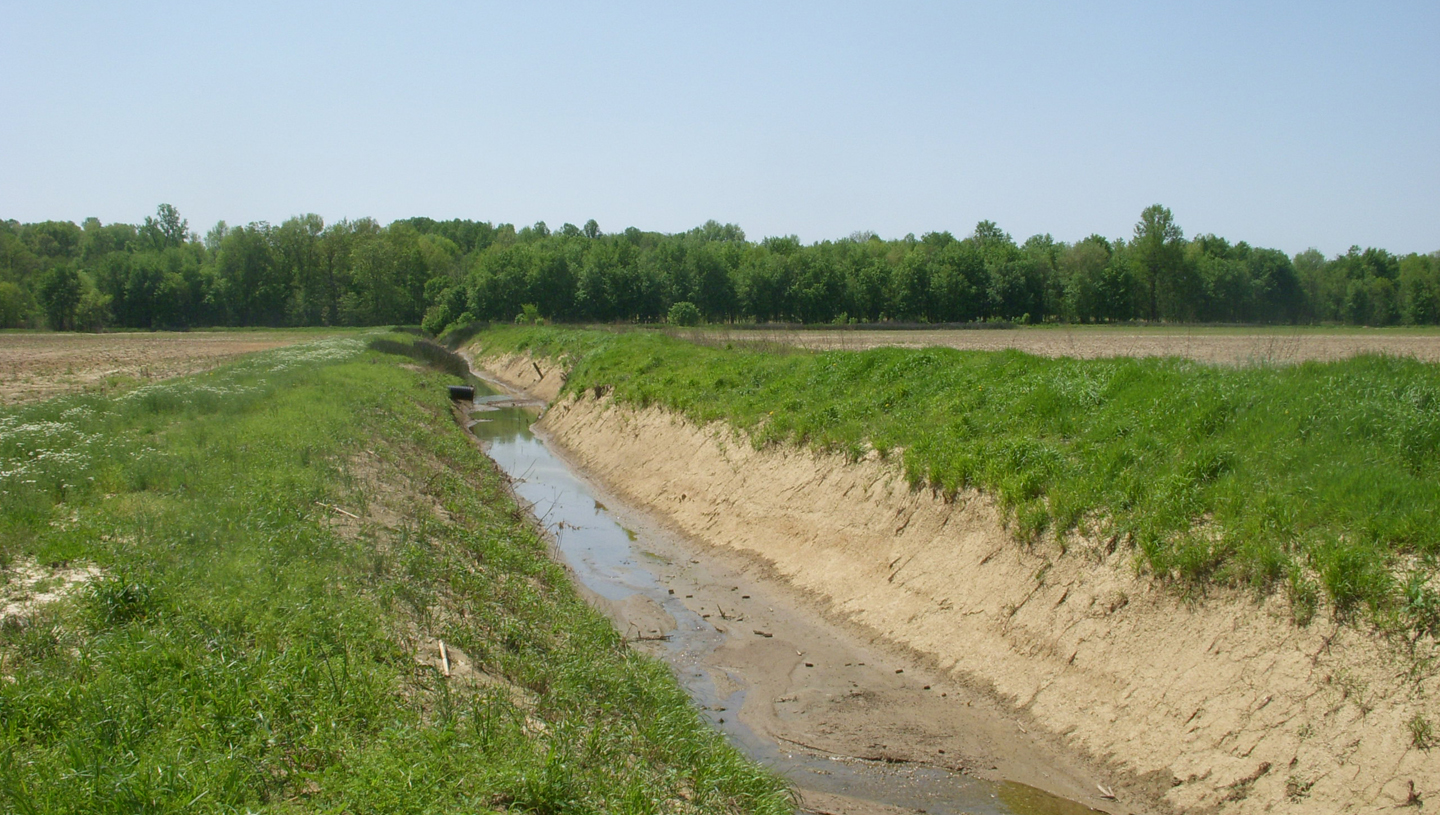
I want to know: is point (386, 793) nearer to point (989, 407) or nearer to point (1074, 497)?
point (1074, 497)

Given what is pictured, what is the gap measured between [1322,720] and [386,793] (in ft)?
25.9

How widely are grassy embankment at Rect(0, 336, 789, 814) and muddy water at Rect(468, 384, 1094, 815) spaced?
108 centimetres

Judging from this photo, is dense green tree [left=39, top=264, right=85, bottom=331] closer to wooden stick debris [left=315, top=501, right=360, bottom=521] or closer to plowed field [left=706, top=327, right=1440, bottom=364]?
plowed field [left=706, top=327, right=1440, bottom=364]

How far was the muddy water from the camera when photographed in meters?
8.54

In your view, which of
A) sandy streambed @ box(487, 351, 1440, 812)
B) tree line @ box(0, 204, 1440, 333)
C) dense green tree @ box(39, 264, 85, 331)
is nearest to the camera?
sandy streambed @ box(487, 351, 1440, 812)

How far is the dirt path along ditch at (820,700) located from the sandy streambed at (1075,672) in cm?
5

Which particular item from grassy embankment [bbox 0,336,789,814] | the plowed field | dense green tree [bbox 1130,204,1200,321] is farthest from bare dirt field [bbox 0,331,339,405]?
dense green tree [bbox 1130,204,1200,321]

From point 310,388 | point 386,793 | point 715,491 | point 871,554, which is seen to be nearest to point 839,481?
point 871,554

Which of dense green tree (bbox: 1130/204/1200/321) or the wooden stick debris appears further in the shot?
dense green tree (bbox: 1130/204/1200/321)

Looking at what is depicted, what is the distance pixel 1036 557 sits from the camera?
1151 centimetres

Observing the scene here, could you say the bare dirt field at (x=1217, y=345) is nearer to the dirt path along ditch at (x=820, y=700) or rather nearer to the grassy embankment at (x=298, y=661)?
the dirt path along ditch at (x=820, y=700)

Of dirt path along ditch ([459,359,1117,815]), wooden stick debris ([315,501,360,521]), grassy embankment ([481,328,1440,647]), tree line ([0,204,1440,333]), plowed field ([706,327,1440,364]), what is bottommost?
dirt path along ditch ([459,359,1117,815])

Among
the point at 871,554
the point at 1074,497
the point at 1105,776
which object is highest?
the point at 1074,497

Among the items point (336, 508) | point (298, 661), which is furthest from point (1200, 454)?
point (336, 508)
